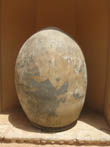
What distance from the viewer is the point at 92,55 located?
3.73 meters

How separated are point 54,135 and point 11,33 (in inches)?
92.5

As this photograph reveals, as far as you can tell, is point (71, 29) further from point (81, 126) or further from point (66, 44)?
point (81, 126)

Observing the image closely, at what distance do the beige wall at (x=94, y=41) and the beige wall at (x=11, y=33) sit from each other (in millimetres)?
1222

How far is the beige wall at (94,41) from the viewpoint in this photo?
11.3 feet

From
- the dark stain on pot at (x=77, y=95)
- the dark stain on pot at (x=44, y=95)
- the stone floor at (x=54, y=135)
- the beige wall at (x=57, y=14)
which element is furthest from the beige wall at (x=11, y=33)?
the dark stain on pot at (x=77, y=95)

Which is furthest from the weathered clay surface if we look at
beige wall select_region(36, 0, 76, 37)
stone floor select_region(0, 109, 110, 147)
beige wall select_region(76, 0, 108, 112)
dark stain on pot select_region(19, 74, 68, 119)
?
beige wall select_region(36, 0, 76, 37)

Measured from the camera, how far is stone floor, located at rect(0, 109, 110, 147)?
270 centimetres

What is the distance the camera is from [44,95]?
8.68 ft

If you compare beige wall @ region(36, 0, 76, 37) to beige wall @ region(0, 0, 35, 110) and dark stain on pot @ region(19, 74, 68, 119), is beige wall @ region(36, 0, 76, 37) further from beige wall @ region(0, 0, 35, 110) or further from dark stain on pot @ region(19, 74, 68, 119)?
dark stain on pot @ region(19, 74, 68, 119)

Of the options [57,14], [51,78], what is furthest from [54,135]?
[57,14]

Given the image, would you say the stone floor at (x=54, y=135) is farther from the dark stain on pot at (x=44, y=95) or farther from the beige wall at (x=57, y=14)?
the beige wall at (x=57, y=14)

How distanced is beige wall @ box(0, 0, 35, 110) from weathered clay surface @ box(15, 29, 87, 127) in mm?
999

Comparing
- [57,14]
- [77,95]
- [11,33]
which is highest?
[57,14]

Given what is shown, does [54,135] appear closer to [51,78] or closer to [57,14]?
[51,78]
